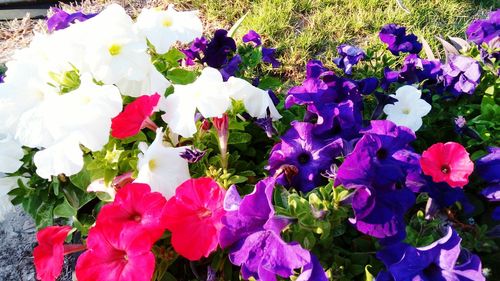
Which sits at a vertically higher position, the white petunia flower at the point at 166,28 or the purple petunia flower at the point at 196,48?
the white petunia flower at the point at 166,28

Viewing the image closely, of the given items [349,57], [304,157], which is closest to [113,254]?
[304,157]

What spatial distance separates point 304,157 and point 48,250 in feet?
2.31

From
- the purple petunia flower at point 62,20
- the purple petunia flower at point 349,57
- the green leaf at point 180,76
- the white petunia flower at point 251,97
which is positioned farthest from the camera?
the purple petunia flower at point 349,57

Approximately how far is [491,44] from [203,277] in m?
1.29

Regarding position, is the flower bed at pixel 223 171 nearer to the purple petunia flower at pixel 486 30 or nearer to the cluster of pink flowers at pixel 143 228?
the cluster of pink flowers at pixel 143 228

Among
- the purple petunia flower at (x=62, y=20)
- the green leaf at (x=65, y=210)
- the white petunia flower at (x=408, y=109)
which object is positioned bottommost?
the green leaf at (x=65, y=210)

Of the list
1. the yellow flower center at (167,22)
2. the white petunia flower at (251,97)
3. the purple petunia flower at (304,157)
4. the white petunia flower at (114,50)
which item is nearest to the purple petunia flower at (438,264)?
the purple petunia flower at (304,157)

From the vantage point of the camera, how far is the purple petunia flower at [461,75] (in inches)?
68.0

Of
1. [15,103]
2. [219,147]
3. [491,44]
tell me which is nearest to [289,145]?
[219,147]

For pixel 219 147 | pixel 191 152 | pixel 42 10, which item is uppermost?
pixel 191 152

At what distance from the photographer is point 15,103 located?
140 centimetres

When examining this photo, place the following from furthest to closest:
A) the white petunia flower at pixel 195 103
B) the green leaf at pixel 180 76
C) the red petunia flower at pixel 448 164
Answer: the green leaf at pixel 180 76 → the white petunia flower at pixel 195 103 → the red petunia flower at pixel 448 164

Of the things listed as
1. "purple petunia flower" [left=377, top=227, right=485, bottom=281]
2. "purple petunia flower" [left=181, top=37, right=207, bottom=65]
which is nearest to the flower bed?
"purple petunia flower" [left=377, top=227, right=485, bottom=281]

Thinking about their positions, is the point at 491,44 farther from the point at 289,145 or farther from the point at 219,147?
the point at 219,147
